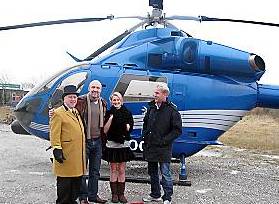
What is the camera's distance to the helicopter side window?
8367mm

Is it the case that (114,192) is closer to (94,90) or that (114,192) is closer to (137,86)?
(94,90)

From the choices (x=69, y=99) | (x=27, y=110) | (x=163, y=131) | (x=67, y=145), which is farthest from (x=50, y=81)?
(x=67, y=145)

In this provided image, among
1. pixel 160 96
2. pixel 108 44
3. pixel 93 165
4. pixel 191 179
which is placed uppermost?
pixel 108 44

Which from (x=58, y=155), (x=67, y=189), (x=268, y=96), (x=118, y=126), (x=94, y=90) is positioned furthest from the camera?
(x=268, y=96)

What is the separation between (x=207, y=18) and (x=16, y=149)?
6990 mm

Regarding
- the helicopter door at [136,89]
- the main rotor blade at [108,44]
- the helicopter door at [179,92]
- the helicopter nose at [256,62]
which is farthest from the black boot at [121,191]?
the main rotor blade at [108,44]

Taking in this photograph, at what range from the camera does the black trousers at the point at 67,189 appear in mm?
5193

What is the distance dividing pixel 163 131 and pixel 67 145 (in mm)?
1636

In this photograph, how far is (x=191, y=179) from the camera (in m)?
8.59

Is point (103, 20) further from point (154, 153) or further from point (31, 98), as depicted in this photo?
point (154, 153)

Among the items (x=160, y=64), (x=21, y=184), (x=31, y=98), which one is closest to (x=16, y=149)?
(x=31, y=98)

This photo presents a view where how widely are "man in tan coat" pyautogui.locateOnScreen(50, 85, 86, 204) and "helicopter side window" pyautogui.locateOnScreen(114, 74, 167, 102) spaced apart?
10.3ft

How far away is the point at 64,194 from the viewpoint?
5242 mm

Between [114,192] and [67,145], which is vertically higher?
[67,145]
